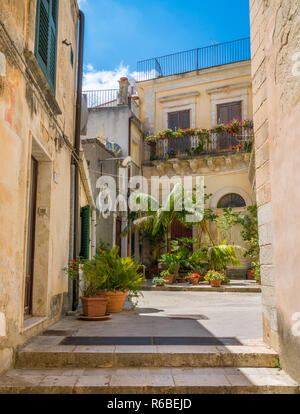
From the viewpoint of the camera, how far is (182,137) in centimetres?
1862

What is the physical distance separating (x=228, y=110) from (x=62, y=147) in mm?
13155

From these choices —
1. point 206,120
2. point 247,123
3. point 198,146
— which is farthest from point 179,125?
point 247,123

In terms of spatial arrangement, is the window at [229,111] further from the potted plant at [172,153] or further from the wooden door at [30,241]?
the wooden door at [30,241]

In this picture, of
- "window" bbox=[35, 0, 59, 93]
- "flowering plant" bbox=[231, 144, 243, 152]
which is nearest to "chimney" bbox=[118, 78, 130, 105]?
"flowering plant" bbox=[231, 144, 243, 152]

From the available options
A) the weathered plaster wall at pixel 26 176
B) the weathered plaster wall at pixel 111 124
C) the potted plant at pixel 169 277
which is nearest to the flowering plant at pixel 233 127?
the weathered plaster wall at pixel 111 124

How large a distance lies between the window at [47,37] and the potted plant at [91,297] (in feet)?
9.75

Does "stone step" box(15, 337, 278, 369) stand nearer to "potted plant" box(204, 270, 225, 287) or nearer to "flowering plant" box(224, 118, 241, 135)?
"potted plant" box(204, 270, 225, 287)

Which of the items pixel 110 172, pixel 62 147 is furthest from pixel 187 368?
pixel 110 172

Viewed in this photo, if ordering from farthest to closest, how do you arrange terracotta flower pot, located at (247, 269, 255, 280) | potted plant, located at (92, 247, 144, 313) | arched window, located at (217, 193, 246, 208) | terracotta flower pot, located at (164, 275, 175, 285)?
arched window, located at (217, 193, 246, 208) → terracotta flower pot, located at (247, 269, 255, 280) → terracotta flower pot, located at (164, 275, 175, 285) → potted plant, located at (92, 247, 144, 313)

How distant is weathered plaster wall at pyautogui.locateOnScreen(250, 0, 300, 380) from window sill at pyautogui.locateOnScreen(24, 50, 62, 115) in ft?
8.78

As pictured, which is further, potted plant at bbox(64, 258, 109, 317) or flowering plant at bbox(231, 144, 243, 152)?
flowering plant at bbox(231, 144, 243, 152)

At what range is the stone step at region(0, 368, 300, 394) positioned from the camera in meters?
3.56

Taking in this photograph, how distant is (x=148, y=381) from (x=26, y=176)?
8.39ft

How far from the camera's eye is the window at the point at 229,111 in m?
18.3
